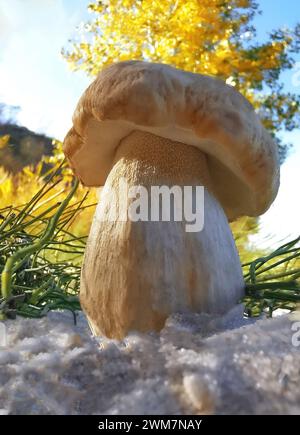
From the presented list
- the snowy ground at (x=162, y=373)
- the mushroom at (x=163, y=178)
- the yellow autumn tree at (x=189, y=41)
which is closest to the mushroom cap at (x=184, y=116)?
the mushroom at (x=163, y=178)

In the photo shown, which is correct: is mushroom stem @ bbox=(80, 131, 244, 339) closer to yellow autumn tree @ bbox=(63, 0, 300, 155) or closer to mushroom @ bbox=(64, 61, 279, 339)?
mushroom @ bbox=(64, 61, 279, 339)

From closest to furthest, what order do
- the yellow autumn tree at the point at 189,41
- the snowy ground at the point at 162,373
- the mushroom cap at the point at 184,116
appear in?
the snowy ground at the point at 162,373, the mushroom cap at the point at 184,116, the yellow autumn tree at the point at 189,41

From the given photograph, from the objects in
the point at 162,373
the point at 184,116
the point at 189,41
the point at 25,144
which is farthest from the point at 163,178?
the point at 25,144

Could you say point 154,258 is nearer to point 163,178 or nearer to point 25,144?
point 163,178

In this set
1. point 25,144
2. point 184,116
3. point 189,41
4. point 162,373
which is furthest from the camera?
point 25,144

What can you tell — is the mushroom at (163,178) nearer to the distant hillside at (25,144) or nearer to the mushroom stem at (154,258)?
the mushroom stem at (154,258)
